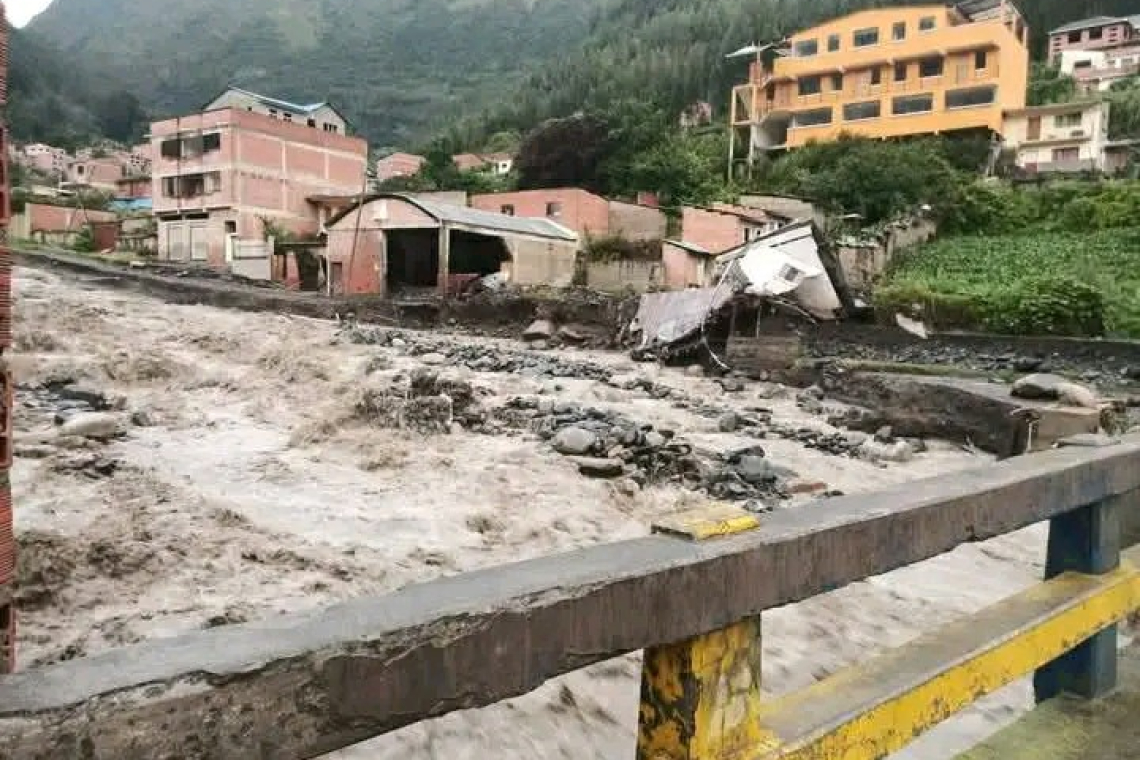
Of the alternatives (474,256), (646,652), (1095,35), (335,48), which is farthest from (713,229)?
→ (335,48)

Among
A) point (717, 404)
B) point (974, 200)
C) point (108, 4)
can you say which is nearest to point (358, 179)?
point (974, 200)

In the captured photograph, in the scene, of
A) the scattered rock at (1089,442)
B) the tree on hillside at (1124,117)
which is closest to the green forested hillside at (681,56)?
the tree on hillside at (1124,117)

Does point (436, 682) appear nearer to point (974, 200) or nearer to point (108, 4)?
point (974, 200)

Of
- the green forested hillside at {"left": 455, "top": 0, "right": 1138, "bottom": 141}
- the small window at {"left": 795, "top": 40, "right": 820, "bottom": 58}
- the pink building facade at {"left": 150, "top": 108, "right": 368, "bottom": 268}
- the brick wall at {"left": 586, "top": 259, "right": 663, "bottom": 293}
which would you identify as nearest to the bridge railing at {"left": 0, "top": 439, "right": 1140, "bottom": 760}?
the brick wall at {"left": 586, "top": 259, "right": 663, "bottom": 293}

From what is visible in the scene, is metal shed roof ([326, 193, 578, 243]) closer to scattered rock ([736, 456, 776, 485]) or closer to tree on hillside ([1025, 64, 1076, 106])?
scattered rock ([736, 456, 776, 485])

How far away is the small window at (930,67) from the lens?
40.1 m

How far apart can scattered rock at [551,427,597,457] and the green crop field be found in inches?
477

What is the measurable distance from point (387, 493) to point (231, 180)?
30.1m

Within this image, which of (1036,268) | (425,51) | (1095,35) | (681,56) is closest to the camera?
(1036,268)

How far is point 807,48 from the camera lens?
44781 mm

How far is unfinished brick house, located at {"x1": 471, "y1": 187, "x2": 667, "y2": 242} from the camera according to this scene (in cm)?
3075

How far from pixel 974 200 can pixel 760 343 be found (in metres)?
18.3

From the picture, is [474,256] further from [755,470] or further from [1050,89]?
[1050,89]

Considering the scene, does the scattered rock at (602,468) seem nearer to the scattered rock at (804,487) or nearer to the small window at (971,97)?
the scattered rock at (804,487)
